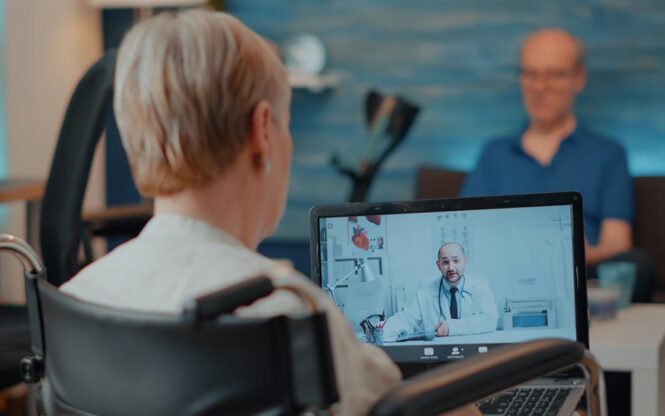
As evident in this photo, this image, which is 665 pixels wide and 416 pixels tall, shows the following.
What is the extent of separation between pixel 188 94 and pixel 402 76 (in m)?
3.61

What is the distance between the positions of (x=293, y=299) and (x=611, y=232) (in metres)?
2.90

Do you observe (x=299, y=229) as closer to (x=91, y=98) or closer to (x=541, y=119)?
(x=541, y=119)

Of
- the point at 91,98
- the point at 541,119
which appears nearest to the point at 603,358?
the point at 91,98

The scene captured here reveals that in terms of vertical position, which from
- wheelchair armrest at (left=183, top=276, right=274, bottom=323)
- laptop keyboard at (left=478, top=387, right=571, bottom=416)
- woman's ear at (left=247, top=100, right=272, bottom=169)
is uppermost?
woman's ear at (left=247, top=100, right=272, bottom=169)

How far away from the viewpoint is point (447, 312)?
1676 millimetres

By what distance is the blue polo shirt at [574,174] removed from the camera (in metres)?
3.85

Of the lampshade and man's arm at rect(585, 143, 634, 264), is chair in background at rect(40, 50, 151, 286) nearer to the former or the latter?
man's arm at rect(585, 143, 634, 264)

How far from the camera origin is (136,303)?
1.14 m

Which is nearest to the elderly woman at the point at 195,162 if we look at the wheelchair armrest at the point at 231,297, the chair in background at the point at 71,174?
the wheelchair armrest at the point at 231,297

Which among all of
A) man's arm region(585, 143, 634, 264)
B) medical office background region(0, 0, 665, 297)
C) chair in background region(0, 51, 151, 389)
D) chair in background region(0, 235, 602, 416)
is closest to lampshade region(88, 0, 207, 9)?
medical office background region(0, 0, 665, 297)

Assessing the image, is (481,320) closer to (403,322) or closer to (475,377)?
(403,322)

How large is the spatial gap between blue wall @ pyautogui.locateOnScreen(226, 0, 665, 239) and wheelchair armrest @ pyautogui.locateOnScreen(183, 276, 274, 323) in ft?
12.1

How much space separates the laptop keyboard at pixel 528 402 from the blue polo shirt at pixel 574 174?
2.21 m

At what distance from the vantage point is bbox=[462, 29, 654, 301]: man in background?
387cm
